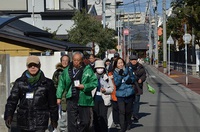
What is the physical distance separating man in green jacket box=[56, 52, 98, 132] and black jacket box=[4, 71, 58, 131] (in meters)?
2.00

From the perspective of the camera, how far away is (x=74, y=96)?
30.2 ft

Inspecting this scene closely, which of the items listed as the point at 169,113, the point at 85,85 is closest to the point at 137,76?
the point at 169,113

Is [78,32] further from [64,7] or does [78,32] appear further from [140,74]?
[140,74]

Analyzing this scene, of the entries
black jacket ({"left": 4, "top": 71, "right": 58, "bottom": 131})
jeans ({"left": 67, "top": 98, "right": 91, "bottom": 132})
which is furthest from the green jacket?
black jacket ({"left": 4, "top": 71, "right": 58, "bottom": 131})

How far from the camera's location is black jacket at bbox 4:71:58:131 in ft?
22.9

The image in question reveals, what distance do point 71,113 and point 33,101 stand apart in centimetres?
236

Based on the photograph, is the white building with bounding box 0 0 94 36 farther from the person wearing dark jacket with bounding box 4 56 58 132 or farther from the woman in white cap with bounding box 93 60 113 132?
the person wearing dark jacket with bounding box 4 56 58 132

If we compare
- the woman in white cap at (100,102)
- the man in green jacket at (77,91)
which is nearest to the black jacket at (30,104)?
the man in green jacket at (77,91)

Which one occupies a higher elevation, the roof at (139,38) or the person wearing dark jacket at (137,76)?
the roof at (139,38)

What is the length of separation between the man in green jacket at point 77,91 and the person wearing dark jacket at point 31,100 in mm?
2025

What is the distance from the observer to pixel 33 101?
276 inches

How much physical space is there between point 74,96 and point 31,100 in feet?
7.41

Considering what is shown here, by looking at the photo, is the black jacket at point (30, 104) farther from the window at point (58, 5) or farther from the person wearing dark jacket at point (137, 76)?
the window at point (58, 5)

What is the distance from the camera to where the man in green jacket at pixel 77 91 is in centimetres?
914
